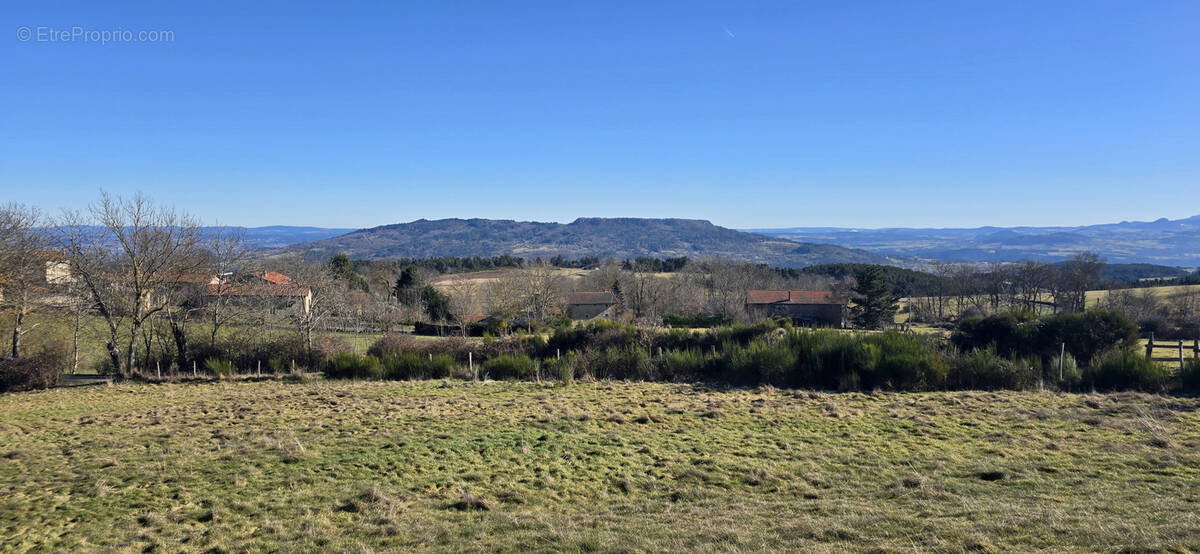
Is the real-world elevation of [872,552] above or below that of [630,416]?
above

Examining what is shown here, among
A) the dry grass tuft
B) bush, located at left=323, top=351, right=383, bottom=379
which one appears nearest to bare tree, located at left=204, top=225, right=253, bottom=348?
bush, located at left=323, top=351, right=383, bottom=379

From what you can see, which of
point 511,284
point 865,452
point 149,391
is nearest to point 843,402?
point 865,452

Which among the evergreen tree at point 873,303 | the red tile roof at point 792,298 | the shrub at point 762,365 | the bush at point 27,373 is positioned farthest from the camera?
the red tile roof at point 792,298

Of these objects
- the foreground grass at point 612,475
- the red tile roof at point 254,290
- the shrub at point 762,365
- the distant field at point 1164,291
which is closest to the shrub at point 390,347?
the red tile roof at point 254,290

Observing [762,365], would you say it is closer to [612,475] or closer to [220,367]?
[612,475]

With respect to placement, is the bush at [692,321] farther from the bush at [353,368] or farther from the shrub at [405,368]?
the bush at [353,368]

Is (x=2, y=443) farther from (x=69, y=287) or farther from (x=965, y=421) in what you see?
(x=965, y=421)

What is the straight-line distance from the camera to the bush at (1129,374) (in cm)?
1877

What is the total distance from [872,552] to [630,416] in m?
9.93

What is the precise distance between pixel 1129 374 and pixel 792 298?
49190 mm

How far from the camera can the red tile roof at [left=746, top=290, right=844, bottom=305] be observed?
6738cm

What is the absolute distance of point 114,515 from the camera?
8953mm

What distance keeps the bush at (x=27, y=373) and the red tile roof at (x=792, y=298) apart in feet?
193

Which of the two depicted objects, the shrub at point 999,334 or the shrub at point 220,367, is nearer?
the shrub at point 999,334
